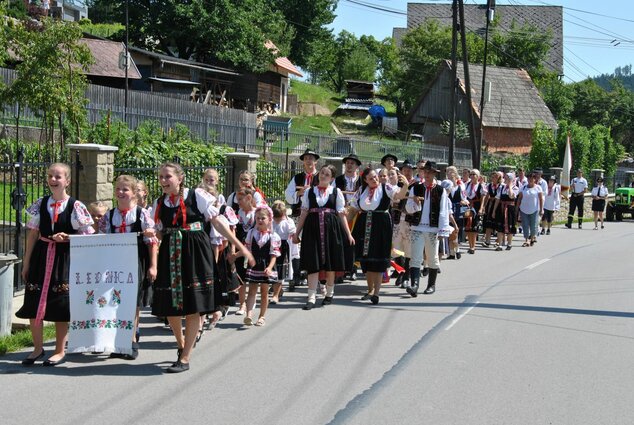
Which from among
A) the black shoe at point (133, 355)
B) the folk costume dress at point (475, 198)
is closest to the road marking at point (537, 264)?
the folk costume dress at point (475, 198)

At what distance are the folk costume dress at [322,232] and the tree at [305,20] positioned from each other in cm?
6070

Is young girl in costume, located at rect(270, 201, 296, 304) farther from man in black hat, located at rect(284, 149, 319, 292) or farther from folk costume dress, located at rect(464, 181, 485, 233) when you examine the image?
folk costume dress, located at rect(464, 181, 485, 233)

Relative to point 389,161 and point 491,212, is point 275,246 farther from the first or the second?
point 491,212

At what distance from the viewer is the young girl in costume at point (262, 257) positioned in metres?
10.2

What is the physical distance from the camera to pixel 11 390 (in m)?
7.03

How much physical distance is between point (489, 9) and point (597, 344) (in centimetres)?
2466

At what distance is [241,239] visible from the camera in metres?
10.9

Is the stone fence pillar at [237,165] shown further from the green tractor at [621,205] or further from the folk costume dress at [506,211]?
the green tractor at [621,205]

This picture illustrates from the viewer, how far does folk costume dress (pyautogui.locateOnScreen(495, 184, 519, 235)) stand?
2080cm

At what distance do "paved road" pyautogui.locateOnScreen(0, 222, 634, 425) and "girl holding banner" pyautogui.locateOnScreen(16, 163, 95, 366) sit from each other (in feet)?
1.70

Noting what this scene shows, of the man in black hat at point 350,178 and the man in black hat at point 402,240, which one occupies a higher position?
the man in black hat at point 350,178

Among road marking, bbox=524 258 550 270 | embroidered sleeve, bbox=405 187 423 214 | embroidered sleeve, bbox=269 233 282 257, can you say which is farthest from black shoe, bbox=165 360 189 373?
road marking, bbox=524 258 550 270

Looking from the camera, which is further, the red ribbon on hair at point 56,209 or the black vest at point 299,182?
the black vest at point 299,182

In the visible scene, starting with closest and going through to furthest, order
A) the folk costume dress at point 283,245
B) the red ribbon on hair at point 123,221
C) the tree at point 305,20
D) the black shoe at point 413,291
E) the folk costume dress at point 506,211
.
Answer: the red ribbon on hair at point 123,221
the folk costume dress at point 283,245
the black shoe at point 413,291
the folk costume dress at point 506,211
the tree at point 305,20
